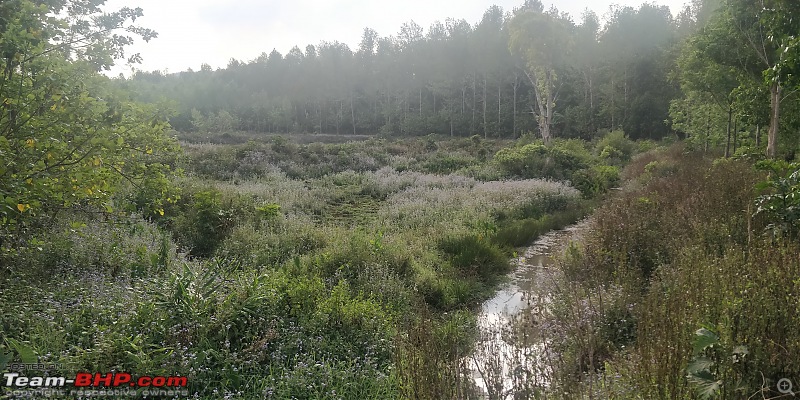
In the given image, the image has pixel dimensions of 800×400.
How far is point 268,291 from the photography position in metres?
5.36

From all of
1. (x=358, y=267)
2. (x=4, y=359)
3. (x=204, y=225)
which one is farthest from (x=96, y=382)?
(x=204, y=225)

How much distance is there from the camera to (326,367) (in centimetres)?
429

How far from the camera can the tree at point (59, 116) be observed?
12.4 feet

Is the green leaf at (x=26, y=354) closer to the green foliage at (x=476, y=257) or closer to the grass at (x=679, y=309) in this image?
the grass at (x=679, y=309)

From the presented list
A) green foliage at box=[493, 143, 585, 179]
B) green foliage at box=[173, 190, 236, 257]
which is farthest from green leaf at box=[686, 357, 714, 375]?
green foliage at box=[493, 143, 585, 179]

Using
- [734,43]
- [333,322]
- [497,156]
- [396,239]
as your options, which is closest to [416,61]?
[497,156]

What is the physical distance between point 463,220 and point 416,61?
5145 cm

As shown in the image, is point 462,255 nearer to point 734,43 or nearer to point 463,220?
point 463,220

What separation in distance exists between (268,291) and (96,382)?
1.99 m

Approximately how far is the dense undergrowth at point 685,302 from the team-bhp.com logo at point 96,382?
3.19m

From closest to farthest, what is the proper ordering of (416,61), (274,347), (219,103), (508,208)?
(274,347), (508,208), (416,61), (219,103)

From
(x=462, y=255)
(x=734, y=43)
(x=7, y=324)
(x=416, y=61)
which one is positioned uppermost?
(x=416, y=61)

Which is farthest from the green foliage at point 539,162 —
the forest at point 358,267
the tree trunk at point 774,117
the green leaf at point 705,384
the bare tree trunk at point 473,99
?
the bare tree trunk at point 473,99

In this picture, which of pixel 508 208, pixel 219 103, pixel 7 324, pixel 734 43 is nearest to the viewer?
pixel 7 324
